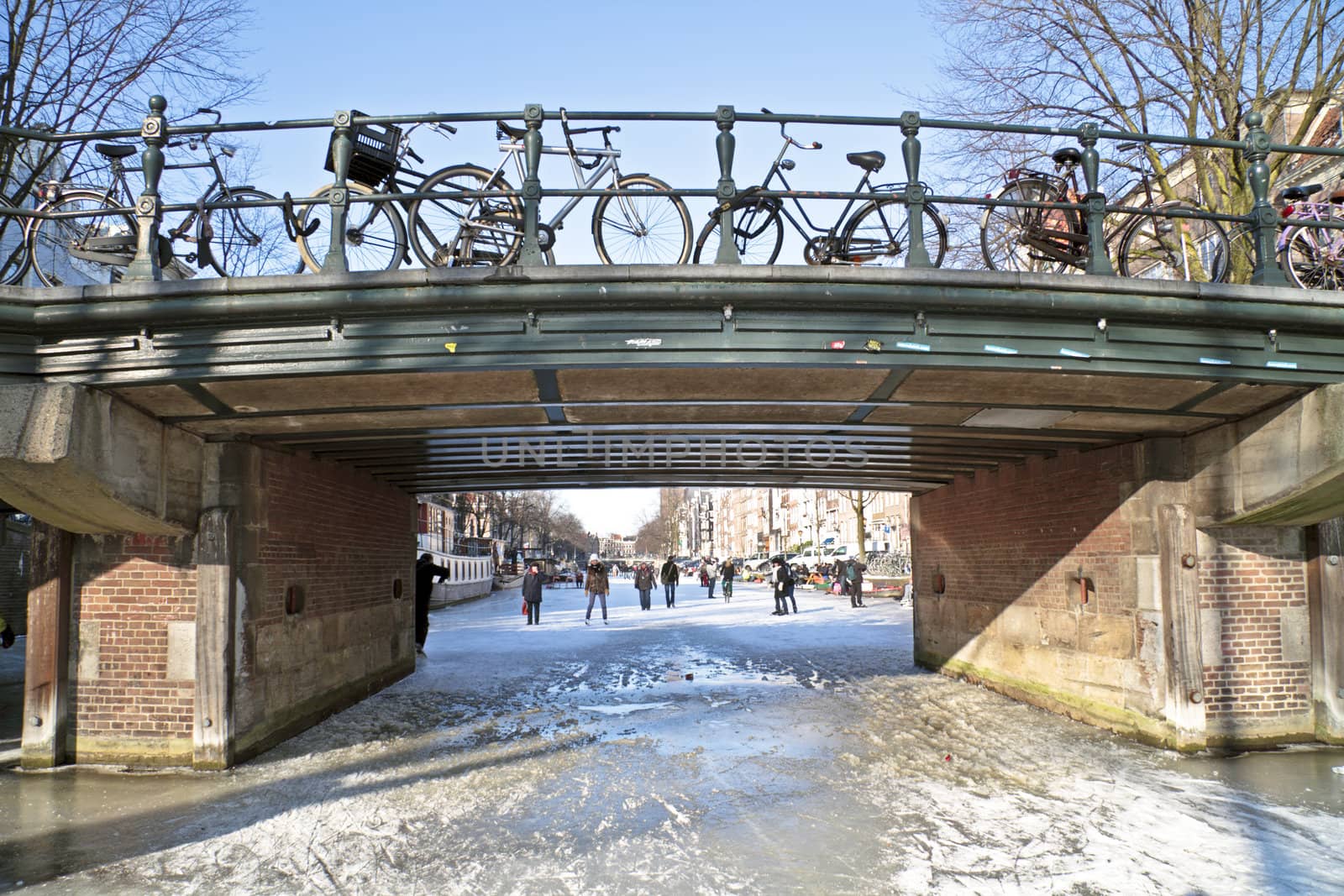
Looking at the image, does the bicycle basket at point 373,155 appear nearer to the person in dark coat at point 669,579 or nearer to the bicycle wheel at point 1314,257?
the bicycle wheel at point 1314,257

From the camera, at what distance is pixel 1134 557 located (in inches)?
→ 356

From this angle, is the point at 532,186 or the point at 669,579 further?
the point at 669,579

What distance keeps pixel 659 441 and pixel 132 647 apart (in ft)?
19.1

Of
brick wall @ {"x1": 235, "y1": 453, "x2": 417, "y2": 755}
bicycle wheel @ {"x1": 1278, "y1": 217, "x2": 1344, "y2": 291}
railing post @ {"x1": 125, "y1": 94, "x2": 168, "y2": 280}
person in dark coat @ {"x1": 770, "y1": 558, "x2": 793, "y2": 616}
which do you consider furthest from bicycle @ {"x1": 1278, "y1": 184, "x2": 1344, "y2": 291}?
person in dark coat @ {"x1": 770, "y1": 558, "x2": 793, "y2": 616}

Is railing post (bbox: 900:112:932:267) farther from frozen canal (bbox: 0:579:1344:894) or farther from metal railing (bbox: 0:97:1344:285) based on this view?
frozen canal (bbox: 0:579:1344:894)

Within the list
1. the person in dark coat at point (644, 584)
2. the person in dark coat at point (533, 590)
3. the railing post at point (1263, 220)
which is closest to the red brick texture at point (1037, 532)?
the railing post at point (1263, 220)

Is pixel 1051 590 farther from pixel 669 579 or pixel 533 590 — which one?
pixel 669 579

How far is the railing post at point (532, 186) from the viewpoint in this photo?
6.48 m

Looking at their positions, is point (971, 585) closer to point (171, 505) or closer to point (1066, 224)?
point (1066, 224)

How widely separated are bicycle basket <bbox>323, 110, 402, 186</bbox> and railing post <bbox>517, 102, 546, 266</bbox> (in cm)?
217

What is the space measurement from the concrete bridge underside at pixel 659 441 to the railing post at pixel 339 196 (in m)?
0.28

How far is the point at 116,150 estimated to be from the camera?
27.3ft

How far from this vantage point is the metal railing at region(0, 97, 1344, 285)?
661 centimetres

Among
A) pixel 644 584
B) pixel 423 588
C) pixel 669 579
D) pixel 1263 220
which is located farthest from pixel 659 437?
pixel 669 579
